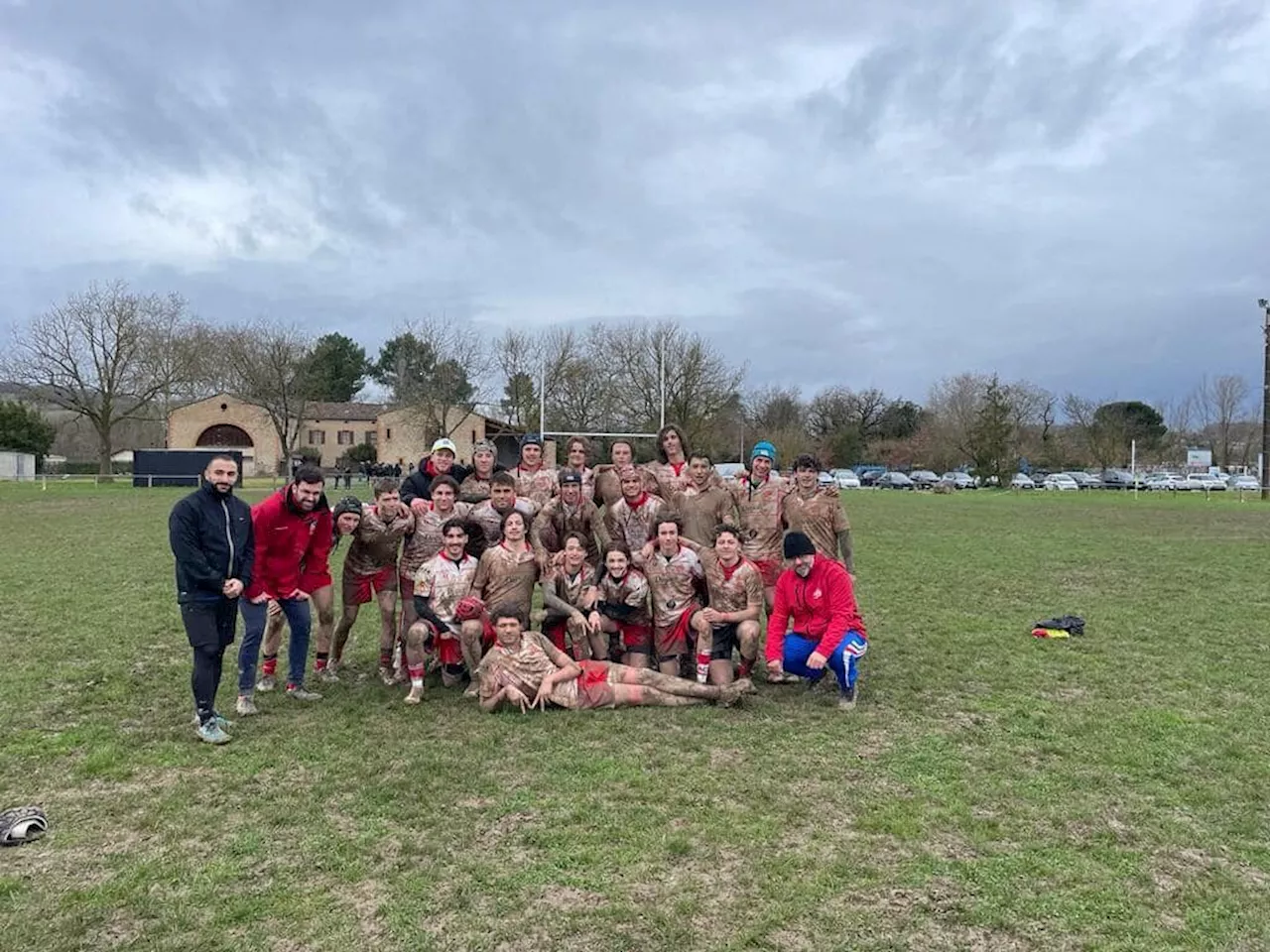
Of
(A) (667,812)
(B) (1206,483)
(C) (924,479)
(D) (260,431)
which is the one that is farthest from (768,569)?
(D) (260,431)

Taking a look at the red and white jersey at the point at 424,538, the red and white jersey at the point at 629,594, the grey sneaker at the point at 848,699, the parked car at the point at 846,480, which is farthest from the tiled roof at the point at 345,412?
the grey sneaker at the point at 848,699

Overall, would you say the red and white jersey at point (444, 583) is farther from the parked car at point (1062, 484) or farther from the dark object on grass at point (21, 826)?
the parked car at point (1062, 484)

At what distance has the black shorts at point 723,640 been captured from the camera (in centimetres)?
630

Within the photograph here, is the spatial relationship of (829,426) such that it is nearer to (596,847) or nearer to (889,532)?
(889,532)

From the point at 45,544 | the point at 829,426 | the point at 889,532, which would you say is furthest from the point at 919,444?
the point at 45,544

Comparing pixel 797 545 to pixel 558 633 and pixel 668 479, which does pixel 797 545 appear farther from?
pixel 558 633

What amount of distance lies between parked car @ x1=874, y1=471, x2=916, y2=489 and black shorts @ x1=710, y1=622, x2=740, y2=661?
48452 mm

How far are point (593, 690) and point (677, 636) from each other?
0.86 meters

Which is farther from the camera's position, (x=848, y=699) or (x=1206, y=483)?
(x=1206, y=483)

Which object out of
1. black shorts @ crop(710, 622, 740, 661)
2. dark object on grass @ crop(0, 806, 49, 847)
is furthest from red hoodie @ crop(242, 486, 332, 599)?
black shorts @ crop(710, 622, 740, 661)

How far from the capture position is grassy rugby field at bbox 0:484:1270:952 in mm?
3158

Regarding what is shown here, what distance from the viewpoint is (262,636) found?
5.77 metres

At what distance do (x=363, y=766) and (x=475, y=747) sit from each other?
2.02 feet

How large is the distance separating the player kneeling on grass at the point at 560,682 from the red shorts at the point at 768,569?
1393mm
